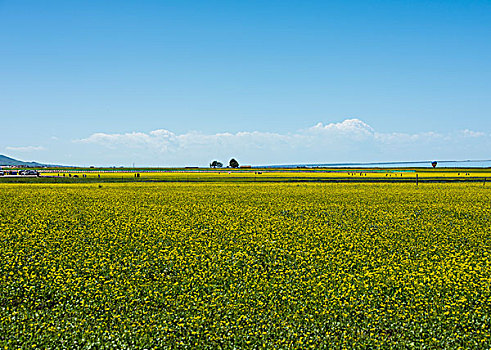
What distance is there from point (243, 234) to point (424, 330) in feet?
42.9

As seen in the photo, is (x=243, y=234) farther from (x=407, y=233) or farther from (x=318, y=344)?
(x=318, y=344)

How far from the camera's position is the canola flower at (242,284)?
1076 centimetres

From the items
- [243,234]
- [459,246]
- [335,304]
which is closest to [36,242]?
[243,234]

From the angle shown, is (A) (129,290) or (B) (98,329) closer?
(B) (98,329)

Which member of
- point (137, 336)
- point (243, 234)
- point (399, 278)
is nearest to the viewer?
point (137, 336)

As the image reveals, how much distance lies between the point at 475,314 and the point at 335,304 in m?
4.21

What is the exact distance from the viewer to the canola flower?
424 inches

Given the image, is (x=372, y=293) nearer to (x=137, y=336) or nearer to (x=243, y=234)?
(x=137, y=336)

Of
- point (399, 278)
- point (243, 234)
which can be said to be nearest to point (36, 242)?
point (243, 234)

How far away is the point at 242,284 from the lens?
567 inches

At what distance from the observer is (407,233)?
24.0 meters

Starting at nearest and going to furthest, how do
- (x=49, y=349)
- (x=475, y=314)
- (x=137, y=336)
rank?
(x=49, y=349)
(x=137, y=336)
(x=475, y=314)

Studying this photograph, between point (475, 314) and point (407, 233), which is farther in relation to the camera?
point (407, 233)

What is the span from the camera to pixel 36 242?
67.3 feet
